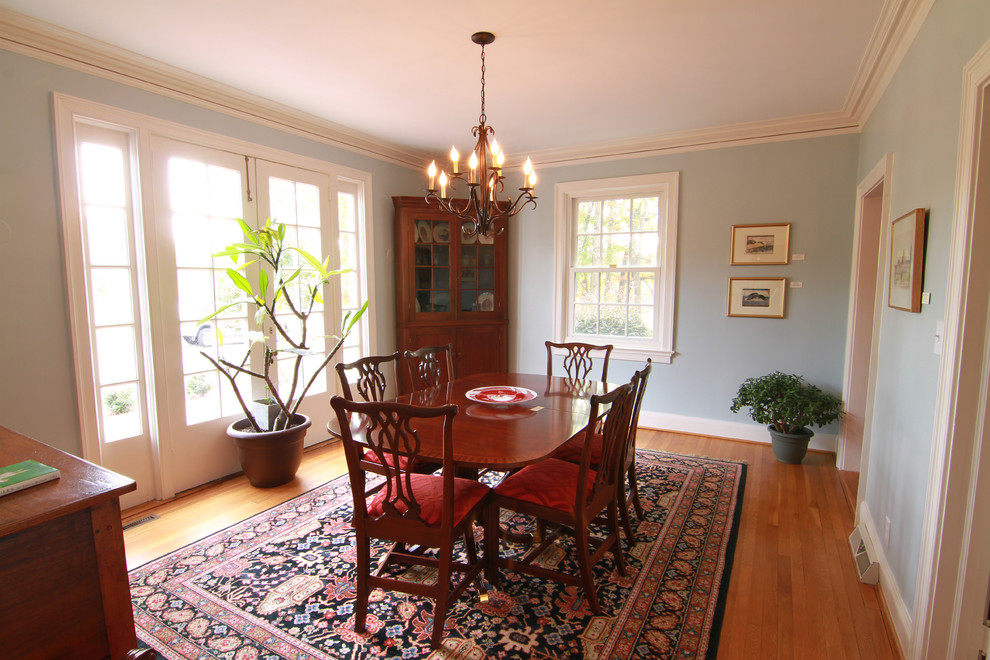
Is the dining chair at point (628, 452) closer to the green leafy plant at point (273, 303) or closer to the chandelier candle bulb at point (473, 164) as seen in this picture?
the chandelier candle bulb at point (473, 164)

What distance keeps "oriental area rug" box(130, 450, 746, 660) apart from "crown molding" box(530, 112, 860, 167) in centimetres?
295

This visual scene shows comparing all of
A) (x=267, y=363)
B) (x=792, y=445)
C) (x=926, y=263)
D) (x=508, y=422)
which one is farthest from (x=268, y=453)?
(x=792, y=445)

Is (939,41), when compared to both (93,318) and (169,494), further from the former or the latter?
(169,494)

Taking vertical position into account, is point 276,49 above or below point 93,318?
above

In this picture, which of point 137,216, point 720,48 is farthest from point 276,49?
point 720,48

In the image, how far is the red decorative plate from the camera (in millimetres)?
2649

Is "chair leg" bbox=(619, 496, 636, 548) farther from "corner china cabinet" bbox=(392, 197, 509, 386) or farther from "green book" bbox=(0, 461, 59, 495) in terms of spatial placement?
"corner china cabinet" bbox=(392, 197, 509, 386)

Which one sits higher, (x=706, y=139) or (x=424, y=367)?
(x=706, y=139)

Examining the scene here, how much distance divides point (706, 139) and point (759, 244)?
37.8 inches

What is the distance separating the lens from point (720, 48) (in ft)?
8.63

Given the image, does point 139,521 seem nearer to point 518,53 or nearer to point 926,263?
point 518,53

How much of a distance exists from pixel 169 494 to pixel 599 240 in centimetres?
388

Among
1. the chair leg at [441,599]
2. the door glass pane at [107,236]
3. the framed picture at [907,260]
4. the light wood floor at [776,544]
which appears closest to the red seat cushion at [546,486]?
the chair leg at [441,599]

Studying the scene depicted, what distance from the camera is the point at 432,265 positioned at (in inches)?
186
